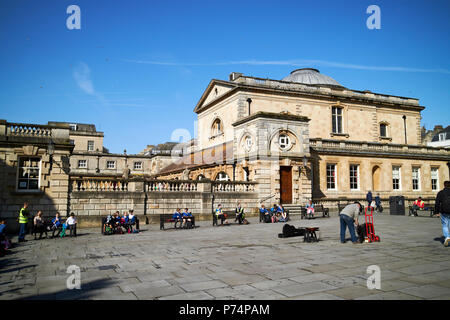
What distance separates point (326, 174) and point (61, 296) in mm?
23917

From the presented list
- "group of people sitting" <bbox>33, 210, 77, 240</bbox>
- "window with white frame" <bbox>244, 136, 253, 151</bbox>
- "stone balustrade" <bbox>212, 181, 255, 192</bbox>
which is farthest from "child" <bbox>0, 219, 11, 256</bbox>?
"window with white frame" <bbox>244, 136, 253, 151</bbox>

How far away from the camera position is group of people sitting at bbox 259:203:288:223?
60.6 feet

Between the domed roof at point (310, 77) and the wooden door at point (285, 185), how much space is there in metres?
19.5

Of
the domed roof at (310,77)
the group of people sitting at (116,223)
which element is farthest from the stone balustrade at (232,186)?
the domed roof at (310,77)

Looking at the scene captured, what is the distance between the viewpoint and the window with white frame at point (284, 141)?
22.5m

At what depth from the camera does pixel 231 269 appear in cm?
718

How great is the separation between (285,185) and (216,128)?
16074mm

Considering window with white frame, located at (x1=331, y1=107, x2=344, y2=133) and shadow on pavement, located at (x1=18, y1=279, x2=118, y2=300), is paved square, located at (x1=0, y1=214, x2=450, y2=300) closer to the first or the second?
shadow on pavement, located at (x1=18, y1=279, x2=118, y2=300)

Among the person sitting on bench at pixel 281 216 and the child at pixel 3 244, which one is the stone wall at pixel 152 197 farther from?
the child at pixel 3 244

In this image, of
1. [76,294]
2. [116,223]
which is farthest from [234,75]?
[76,294]

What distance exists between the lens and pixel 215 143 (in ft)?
116

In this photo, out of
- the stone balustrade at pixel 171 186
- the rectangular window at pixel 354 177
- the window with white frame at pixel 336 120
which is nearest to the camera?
the stone balustrade at pixel 171 186
